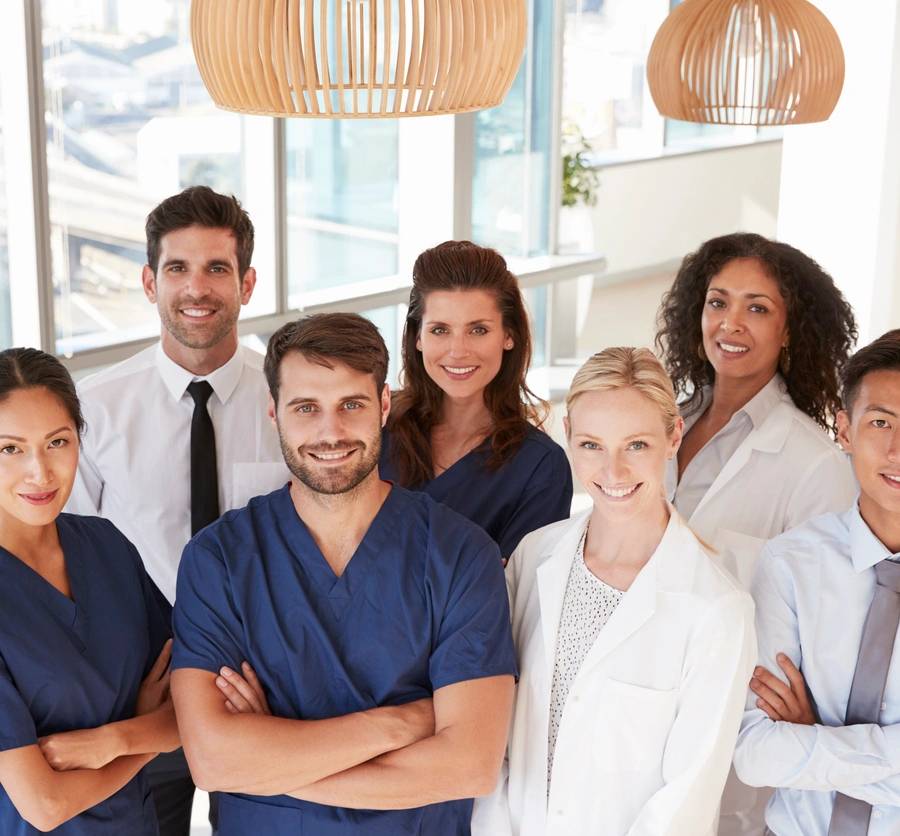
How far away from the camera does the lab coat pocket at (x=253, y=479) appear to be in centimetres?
261

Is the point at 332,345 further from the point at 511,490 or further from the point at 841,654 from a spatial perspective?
the point at 841,654

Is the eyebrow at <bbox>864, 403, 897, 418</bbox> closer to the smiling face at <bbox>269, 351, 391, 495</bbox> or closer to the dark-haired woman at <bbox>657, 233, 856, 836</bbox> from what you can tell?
the dark-haired woman at <bbox>657, 233, 856, 836</bbox>

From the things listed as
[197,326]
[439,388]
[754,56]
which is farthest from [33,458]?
[754,56]

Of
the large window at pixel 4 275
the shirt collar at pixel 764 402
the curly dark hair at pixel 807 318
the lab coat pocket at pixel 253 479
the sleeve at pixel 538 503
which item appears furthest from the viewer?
the large window at pixel 4 275

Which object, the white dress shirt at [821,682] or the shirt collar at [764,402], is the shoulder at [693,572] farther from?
the shirt collar at [764,402]

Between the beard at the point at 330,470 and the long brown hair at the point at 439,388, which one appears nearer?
the beard at the point at 330,470

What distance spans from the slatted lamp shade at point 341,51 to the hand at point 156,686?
0.91 metres

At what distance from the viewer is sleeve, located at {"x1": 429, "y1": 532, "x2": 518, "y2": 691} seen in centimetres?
198

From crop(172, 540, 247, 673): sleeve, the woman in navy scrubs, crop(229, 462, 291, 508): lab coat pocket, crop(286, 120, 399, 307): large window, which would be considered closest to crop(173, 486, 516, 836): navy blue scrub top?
crop(172, 540, 247, 673): sleeve

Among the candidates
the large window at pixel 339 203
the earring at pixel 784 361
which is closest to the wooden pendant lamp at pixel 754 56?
the earring at pixel 784 361

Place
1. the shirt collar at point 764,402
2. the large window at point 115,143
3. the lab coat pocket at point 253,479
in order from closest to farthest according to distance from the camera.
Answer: the lab coat pocket at point 253,479 → the shirt collar at point 764,402 → the large window at point 115,143

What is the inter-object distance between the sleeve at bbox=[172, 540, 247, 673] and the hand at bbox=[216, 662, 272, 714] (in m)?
0.02

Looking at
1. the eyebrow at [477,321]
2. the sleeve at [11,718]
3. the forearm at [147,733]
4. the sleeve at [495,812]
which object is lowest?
the sleeve at [495,812]

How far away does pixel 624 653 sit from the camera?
6.59ft
